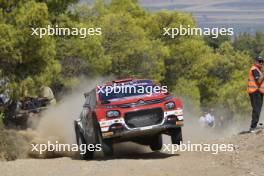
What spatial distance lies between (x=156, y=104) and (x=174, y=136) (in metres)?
0.89

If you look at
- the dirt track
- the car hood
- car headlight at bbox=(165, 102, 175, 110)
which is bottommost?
the dirt track

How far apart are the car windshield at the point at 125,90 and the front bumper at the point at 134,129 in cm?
91

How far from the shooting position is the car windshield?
15180 mm

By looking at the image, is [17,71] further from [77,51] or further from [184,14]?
[184,14]

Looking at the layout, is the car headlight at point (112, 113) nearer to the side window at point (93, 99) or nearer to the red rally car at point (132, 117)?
the red rally car at point (132, 117)

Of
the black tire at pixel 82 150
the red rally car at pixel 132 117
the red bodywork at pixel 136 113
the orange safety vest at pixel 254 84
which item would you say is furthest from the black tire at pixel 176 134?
the orange safety vest at pixel 254 84

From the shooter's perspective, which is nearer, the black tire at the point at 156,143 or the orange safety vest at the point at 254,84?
the black tire at the point at 156,143

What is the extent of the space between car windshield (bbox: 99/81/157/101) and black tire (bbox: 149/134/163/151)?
4.47 feet

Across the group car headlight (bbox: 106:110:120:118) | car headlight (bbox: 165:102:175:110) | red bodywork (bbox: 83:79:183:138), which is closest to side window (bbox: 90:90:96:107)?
red bodywork (bbox: 83:79:183:138)

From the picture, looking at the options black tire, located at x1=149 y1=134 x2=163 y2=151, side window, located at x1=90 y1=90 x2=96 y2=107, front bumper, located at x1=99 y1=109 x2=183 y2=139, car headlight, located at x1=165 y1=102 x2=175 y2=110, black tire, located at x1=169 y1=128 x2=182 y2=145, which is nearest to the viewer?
front bumper, located at x1=99 y1=109 x2=183 y2=139

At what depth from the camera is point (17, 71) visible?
22.2m

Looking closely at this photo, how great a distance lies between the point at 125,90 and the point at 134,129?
1325 mm

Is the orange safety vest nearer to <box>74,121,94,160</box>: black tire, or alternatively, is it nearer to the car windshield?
the car windshield

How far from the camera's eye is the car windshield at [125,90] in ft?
49.8
